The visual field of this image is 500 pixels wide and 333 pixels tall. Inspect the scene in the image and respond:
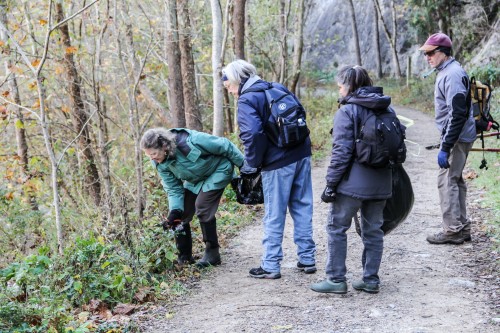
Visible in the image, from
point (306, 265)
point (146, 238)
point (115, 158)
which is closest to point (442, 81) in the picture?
point (306, 265)

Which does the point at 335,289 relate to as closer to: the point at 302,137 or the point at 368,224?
the point at 368,224

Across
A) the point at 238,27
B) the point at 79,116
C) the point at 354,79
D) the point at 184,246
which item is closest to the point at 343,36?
the point at 238,27

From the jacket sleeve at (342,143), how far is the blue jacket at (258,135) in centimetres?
82

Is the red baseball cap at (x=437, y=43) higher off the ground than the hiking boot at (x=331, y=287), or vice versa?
the red baseball cap at (x=437, y=43)

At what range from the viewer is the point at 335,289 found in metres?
5.02

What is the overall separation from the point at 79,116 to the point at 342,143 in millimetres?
7908

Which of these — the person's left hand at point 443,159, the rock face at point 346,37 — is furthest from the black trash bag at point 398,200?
the rock face at point 346,37

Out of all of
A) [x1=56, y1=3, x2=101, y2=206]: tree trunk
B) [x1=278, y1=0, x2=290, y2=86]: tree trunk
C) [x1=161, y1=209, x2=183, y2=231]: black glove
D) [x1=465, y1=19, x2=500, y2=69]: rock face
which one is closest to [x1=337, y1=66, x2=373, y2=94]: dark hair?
[x1=161, y1=209, x2=183, y2=231]: black glove

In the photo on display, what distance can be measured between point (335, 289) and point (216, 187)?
173 cm

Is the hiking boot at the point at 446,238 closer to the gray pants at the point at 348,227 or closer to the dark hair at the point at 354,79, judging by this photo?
the gray pants at the point at 348,227

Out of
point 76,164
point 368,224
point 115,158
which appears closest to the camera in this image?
point 368,224

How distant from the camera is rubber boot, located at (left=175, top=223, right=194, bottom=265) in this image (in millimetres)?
Answer: 6246

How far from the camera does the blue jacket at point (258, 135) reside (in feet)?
17.3

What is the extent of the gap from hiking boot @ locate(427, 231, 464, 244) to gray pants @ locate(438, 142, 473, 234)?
0.06m
